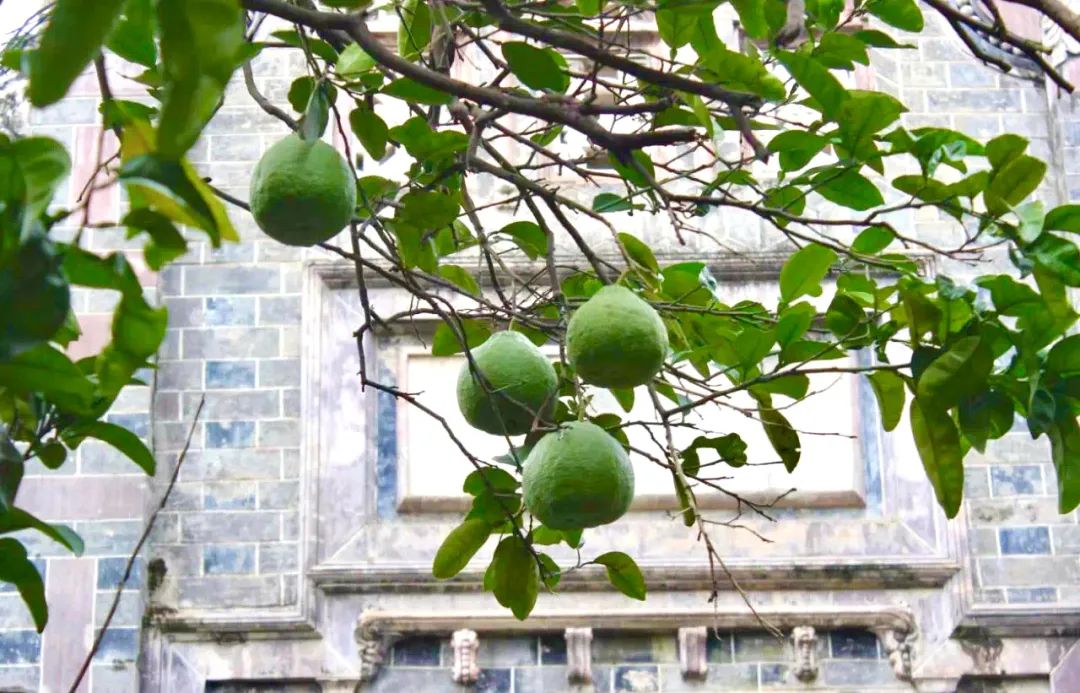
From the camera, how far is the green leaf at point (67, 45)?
29.0 inches

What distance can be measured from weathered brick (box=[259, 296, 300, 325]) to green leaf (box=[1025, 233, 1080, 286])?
4234mm

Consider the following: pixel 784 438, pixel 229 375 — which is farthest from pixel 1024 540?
pixel 784 438

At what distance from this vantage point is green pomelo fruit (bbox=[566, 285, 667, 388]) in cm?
142

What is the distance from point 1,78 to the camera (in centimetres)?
564

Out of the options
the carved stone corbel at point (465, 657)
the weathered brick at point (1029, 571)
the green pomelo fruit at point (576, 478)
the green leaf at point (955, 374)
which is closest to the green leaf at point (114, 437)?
the green pomelo fruit at point (576, 478)

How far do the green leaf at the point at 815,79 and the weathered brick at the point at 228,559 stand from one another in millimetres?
3948

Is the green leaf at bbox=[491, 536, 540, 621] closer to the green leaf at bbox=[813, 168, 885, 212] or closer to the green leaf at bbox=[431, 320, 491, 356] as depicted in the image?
the green leaf at bbox=[431, 320, 491, 356]

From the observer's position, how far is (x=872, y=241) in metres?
2.05

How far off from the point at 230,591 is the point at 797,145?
382 cm

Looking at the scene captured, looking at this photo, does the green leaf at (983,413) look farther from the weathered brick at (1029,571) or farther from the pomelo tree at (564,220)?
the weathered brick at (1029,571)

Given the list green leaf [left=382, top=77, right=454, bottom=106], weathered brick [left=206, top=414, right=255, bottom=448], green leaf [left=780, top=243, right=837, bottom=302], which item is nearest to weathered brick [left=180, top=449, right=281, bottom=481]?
weathered brick [left=206, top=414, right=255, bottom=448]

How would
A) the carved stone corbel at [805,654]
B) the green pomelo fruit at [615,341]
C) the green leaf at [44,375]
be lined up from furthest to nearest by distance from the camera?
the carved stone corbel at [805,654], the green pomelo fruit at [615,341], the green leaf at [44,375]

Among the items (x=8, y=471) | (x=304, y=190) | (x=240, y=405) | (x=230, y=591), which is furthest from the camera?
(x=240, y=405)

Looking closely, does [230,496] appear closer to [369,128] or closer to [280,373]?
[280,373]
